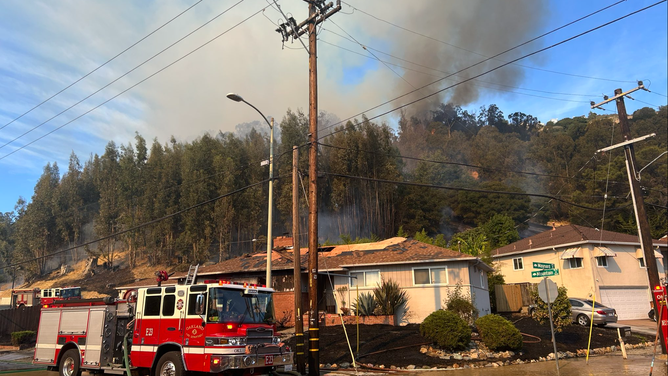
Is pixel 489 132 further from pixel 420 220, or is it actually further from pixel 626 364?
pixel 626 364

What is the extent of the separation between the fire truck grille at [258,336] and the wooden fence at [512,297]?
945 inches

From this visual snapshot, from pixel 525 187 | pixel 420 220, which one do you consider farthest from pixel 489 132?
pixel 420 220

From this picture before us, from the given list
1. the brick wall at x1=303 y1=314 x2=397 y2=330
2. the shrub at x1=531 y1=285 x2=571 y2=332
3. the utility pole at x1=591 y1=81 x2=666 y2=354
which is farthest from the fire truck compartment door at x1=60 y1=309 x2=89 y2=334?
the utility pole at x1=591 y1=81 x2=666 y2=354

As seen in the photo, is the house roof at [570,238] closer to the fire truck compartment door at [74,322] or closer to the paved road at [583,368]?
the paved road at [583,368]

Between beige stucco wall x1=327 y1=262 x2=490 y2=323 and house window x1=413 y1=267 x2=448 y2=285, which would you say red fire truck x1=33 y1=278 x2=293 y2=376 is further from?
house window x1=413 y1=267 x2=448 y2=285

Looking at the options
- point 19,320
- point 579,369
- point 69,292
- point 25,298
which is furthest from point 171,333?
point 25,298

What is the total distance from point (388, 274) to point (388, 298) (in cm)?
→ 204

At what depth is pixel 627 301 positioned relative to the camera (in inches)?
1244

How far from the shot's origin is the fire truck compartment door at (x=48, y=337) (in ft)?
43.5

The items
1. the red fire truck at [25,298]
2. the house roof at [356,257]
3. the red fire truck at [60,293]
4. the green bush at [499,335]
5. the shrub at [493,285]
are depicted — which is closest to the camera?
the green bush at [499,335]


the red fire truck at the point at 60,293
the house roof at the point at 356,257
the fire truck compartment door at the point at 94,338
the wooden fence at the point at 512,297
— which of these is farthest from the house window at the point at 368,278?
the red fire truck at the point at 60,293

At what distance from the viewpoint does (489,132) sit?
139750 millimetres

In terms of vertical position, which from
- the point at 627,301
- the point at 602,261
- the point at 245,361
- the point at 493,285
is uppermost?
the point at 602,261

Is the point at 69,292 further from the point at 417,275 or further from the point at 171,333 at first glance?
the point at 171,333
